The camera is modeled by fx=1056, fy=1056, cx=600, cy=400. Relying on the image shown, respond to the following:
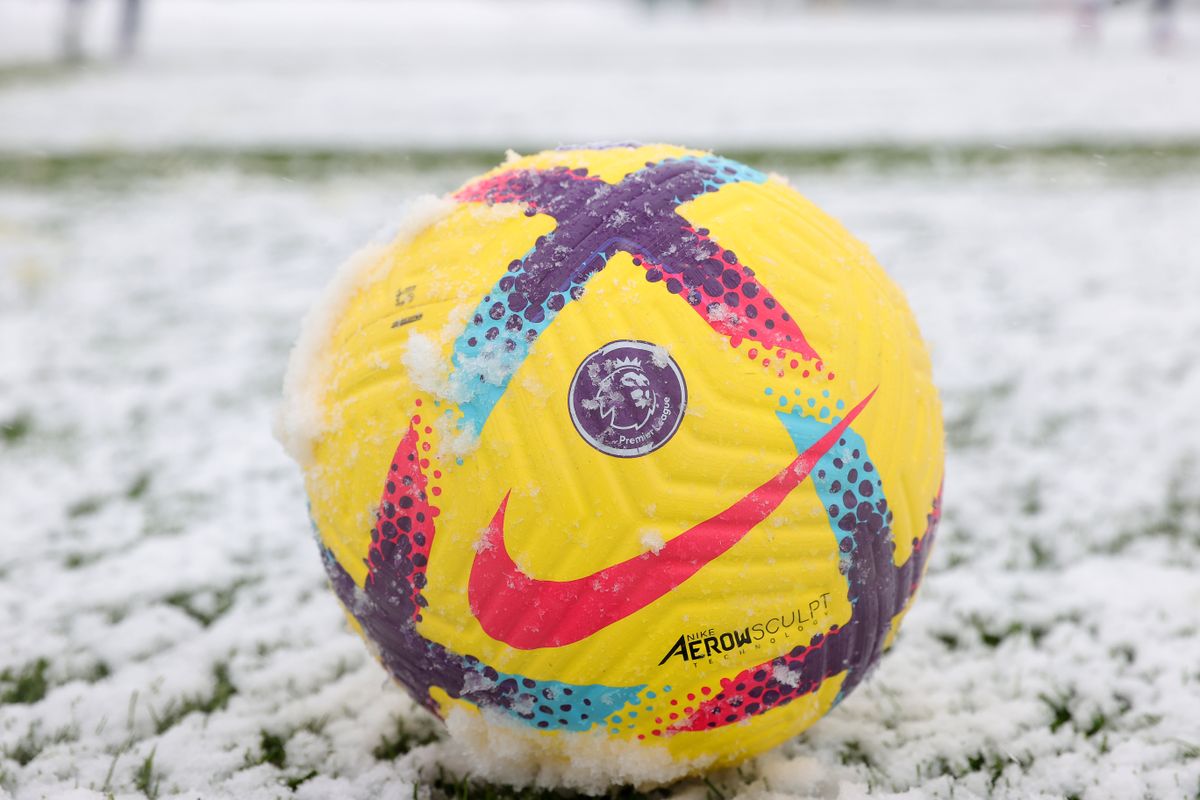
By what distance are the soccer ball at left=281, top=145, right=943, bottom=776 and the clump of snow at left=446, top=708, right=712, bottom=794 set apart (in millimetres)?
10

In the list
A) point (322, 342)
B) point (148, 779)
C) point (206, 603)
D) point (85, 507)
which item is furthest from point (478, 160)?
point (148, 779)

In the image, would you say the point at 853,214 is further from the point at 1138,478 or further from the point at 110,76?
the point at 110,76

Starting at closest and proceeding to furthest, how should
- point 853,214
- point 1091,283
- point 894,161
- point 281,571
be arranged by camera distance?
point 281,571, point 1091,283, point 853,214, point 894,161

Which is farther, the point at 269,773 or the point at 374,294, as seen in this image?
the point at 269,773

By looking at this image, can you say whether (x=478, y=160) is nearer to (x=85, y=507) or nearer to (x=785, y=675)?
(x=85, y=507)

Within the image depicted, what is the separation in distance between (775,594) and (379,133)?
10.7 metres

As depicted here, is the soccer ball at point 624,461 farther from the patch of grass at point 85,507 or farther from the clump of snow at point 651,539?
the patch of grass at point 85,507

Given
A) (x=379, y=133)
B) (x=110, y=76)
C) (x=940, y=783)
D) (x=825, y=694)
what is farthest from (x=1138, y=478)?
(x=110, y=76)

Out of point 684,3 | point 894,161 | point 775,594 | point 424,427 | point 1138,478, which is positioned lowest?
point 1138,478

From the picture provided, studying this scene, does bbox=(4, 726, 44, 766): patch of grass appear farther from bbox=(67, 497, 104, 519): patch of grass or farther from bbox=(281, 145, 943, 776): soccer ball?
bbox=(67, 497, 104, 519): patch of grass

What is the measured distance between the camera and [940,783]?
7.27ft

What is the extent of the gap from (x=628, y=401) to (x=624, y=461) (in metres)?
0.10

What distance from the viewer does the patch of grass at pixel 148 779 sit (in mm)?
2236

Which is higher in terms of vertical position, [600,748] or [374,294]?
[374,294]
